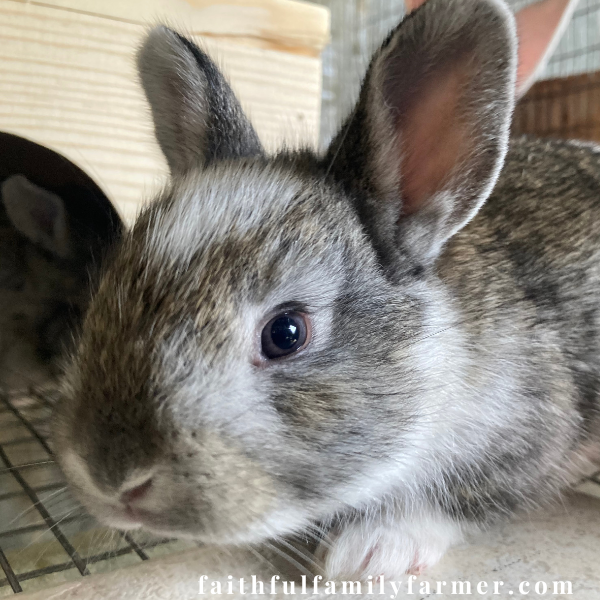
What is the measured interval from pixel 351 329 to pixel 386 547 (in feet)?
1.31

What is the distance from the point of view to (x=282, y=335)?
0.81 m

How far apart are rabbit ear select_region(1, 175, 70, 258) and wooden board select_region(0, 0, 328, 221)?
0.39 metres

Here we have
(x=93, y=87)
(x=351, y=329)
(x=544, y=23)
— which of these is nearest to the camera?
(x=351, y=329)

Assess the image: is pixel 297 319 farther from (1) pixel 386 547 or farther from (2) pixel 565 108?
(2) pixel 565 108

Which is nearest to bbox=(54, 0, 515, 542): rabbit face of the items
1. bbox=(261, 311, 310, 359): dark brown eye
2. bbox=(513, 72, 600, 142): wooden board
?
bbox=(261, 311, 310, 359): dark brown eye

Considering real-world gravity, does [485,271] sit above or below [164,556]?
above

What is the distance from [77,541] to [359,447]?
59 cm

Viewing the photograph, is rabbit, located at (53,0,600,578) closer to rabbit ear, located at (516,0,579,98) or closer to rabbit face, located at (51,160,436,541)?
rabbit face, located at (51,160,436,541)

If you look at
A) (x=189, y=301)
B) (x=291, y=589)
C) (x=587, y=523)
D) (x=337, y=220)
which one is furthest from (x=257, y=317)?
(x=587, y=523)

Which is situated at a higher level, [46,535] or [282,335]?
[282,335]

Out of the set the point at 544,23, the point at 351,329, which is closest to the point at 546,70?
the point at 544,23

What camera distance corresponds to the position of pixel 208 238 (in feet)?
2.73

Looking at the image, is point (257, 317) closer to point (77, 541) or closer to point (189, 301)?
point (189, 301)

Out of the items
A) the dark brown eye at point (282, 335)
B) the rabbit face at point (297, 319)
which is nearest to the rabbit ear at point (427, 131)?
the rabbit face at point (297, 319)
